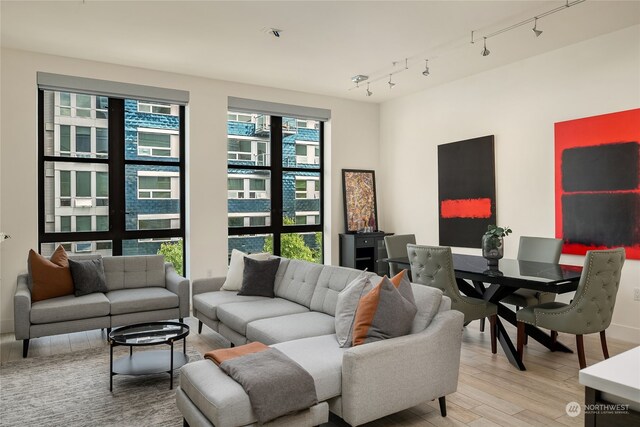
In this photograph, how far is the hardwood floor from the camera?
2.68m

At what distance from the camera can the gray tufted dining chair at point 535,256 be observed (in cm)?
409

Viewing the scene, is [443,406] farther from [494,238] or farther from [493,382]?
[494,238]

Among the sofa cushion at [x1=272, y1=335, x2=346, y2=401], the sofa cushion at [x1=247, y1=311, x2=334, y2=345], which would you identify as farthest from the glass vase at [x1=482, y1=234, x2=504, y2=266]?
the sofa cushion at [x1=272, y1=335, x2=346, y2=401]

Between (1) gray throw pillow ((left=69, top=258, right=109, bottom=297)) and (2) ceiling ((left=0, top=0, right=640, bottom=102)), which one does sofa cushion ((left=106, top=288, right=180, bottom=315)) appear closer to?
(1) gray throw pillow ((left=69, top=258, right=109, bottom=297))

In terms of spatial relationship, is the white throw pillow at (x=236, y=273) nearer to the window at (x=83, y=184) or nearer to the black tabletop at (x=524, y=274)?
the black tabletop at (x=524, y=274)

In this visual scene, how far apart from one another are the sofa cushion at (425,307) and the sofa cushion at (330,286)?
28.7 inches

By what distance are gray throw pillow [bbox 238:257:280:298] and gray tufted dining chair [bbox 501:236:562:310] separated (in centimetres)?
219

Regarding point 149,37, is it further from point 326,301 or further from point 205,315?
point 326,301

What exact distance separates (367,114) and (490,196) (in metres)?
2.50

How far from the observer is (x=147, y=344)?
3.12 m

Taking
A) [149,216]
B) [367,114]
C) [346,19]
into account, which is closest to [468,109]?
[367,114]

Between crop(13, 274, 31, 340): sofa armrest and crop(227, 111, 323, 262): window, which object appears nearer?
crop(13, 274, 31, 340): sofa armrest

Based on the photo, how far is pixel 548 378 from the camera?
332 cm

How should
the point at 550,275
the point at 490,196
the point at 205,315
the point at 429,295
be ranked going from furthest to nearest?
the point at 490,196
the point at 205,315
the point at 550,275
the point at 429,295
